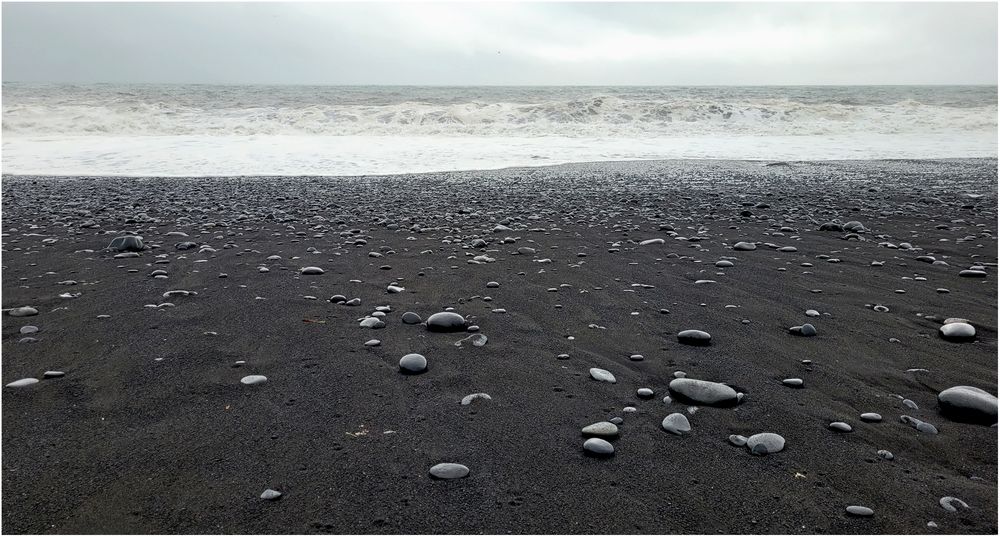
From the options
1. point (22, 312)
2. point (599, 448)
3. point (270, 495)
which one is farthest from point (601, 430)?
point (22, 312)

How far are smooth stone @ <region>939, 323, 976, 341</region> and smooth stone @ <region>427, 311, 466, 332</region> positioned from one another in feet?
7.90

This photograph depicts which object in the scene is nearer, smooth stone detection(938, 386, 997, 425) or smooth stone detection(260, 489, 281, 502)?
smooth stone detection(260, 489, 281, 502)

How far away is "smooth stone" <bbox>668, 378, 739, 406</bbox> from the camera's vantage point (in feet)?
7.80

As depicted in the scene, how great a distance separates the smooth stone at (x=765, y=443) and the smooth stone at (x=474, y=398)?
0.95 meters

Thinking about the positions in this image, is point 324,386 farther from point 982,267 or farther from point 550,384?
point 982,267

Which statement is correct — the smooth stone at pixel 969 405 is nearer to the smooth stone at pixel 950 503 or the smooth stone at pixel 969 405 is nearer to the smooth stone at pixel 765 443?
the smooth stone at pixel 950 503

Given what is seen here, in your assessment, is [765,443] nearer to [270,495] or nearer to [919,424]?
[919,424]

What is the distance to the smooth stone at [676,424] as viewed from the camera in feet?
7.11

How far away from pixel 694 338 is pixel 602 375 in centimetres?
67

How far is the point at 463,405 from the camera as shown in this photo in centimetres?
238

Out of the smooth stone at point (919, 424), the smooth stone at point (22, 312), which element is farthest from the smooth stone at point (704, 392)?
the smooth stone at point (22, 312)

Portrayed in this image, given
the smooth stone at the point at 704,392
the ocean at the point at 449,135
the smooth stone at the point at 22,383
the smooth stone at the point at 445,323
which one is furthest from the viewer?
the ocean at the point at 449,135

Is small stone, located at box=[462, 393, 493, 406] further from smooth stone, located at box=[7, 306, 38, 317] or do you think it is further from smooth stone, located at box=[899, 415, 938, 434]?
smooth stone, located at box=[7, 306, 38, 317]

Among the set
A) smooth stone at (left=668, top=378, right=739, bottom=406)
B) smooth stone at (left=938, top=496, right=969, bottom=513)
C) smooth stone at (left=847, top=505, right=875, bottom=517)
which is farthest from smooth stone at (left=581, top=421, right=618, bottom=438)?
smooth stone at (left=938, top=496, right=969, bottom=513)
